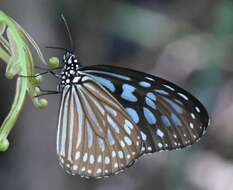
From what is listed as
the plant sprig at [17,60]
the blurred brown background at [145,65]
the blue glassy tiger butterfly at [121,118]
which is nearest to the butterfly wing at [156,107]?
the blue glassy tiger butterfly at [121,118]

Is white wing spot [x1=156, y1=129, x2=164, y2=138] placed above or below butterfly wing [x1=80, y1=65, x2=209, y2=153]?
below

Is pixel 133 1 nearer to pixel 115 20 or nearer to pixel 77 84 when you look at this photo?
pixel 115 20

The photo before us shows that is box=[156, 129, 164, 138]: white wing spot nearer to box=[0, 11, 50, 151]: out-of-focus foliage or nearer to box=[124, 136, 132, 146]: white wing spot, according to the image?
box=[124, 136, 132, 146]: white wing spot

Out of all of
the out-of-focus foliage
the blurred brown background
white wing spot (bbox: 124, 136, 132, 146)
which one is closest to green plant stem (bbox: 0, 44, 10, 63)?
the out-of-focus foliage

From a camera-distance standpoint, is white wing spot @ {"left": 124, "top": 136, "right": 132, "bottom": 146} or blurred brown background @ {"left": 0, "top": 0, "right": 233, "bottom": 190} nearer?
white wing spot @ {"left": 124, "top": 136, "right": 132, "bottom": 146}

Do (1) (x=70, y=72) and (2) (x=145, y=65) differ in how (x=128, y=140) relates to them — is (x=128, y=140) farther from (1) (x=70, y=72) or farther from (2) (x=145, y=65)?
(2) (x=145, y=65)

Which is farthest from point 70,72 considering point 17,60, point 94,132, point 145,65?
point 145,65

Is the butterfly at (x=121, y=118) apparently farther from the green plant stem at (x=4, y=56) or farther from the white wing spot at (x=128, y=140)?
the green plant stem at (x=4, y=56)
